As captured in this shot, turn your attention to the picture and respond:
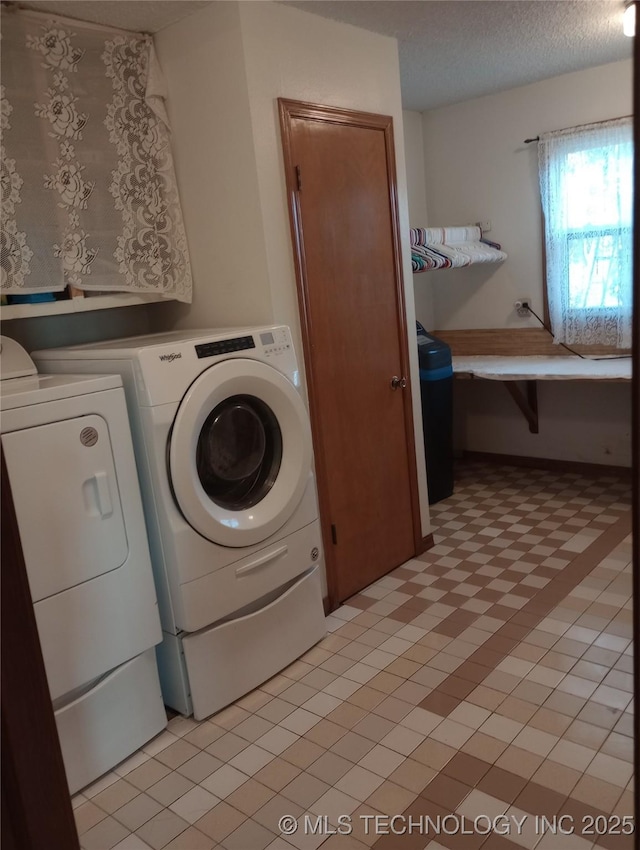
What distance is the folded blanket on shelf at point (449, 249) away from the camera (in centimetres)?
369

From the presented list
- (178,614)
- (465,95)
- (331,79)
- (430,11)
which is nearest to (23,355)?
(178,614)

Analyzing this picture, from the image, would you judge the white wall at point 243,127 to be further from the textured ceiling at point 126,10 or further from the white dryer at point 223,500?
the white dryer at point 223,500

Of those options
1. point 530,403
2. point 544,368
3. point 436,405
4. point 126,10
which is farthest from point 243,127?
point 530,403

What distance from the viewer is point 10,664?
3.16 ft

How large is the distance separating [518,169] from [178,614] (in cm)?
336

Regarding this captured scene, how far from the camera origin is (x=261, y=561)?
90.9 inches

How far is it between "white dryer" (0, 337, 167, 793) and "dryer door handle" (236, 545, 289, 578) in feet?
1.00

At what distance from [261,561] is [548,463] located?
2.68 metres

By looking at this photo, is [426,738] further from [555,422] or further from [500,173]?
[500,173]

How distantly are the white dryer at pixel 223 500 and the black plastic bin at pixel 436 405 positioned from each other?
56.7 inches

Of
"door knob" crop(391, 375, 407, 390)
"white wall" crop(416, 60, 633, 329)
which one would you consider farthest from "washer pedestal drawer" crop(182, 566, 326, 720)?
"white wall" crop(416, 60, 633, 329)

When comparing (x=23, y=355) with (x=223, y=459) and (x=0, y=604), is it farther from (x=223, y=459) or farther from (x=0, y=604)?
(x=0, y=604)

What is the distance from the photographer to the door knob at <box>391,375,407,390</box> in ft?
10.0

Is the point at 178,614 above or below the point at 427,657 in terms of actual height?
above
